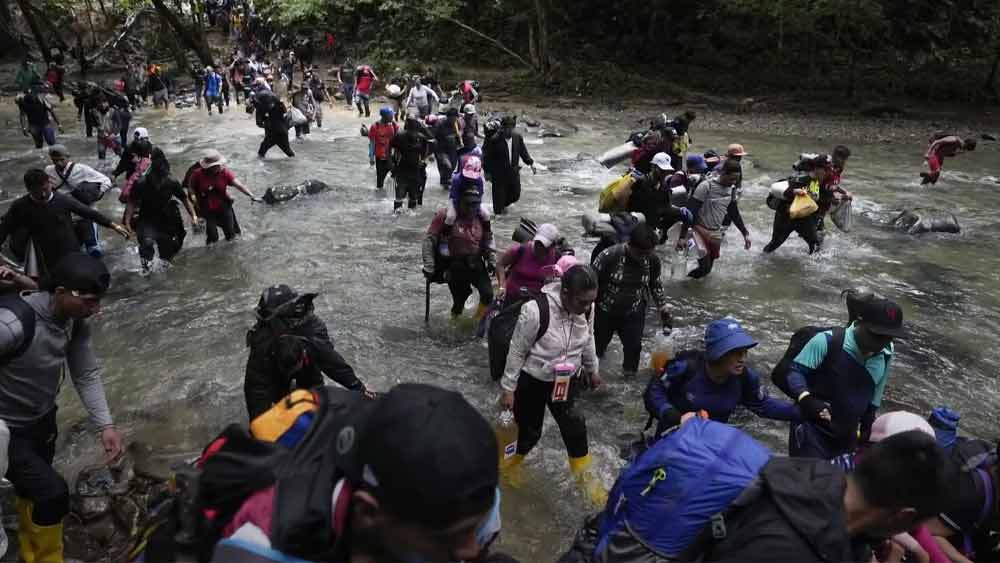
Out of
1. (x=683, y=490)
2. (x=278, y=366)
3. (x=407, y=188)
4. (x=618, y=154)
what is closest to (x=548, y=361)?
(x=278, y=366)

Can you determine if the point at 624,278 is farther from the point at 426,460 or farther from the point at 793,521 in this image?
the point at 426,460

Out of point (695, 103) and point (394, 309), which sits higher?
point (695, 103)

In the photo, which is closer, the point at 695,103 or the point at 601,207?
the point at 601,207

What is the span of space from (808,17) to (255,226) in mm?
20166

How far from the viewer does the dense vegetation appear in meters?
24.5

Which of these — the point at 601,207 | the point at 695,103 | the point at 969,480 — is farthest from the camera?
the point at 695,103

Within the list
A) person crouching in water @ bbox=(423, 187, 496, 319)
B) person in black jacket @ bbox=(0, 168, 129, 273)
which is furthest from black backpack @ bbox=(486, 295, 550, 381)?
person in black jacket @ bbox=(0, 168, 129, 273)

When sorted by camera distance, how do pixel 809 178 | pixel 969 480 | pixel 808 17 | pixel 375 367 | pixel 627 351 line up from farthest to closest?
pixel 808 17 < pixel 809 178 < pixel 375 367 < pixel 627 351 < pixel 969 480

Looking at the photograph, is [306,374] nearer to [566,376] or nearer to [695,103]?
[566,376]

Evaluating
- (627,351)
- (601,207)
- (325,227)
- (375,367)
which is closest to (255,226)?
(325,227)

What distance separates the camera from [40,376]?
11.3 ft

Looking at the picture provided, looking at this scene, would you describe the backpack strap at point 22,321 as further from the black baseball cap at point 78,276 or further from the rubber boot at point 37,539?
the rubber boot at point 37,539

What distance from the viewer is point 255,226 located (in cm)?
1127

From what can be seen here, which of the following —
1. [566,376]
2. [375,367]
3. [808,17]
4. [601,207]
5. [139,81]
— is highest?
[808,17]
